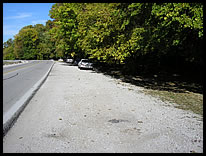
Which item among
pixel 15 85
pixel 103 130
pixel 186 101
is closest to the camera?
pixel 103 130

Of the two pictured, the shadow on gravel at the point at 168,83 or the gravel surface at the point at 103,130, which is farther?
the shadow on gravel at the point at 168,83

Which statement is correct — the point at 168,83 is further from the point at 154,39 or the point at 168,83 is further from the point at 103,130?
the point at 103,130

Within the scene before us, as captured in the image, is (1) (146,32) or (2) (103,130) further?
(1) (146,32)

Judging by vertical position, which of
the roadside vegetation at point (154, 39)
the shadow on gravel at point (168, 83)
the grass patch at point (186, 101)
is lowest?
the grass patch at point (186, 101)

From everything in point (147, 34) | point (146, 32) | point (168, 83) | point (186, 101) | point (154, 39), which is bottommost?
point (186, 101)

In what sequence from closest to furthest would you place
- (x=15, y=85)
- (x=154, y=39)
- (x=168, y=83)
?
(x=15, y=85) < (x=154, y=39) < (x=168, y=83)

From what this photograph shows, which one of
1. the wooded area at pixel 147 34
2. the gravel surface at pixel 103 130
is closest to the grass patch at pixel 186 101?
the gravel surface at pixel 103 130

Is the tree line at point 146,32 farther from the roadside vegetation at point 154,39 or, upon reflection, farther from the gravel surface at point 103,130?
the gravel surface at point 103,130

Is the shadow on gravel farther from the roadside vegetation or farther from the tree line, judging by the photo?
the tree line

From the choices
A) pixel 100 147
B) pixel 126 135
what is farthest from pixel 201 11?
pixel 100 147

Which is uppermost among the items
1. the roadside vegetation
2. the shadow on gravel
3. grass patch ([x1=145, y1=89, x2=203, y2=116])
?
the roadside vegetation

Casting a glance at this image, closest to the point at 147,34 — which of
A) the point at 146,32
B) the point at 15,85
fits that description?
the point at 146,32

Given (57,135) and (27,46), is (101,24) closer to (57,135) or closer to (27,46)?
(57,135)

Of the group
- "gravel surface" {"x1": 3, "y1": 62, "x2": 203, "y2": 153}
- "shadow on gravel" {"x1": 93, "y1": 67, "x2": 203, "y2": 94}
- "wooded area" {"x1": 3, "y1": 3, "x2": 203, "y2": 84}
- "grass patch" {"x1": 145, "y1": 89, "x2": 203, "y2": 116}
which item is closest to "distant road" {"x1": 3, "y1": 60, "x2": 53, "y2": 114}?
"gravel surface" {"x1": 3, "y1": 62, "x2": 203, "y2": 153}
